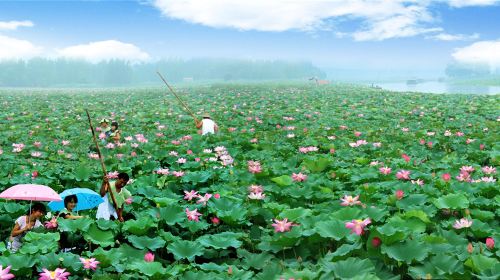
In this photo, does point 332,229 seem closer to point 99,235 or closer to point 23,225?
point 99,235

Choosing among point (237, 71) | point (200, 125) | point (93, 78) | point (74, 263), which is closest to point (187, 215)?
point (74, 263)

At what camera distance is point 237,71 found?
141 meters

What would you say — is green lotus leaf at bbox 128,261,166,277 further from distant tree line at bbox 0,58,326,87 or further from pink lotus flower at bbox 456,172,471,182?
→ distant tree line at bbox 0,58,326,87

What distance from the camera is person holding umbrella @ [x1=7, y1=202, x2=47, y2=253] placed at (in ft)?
14.4

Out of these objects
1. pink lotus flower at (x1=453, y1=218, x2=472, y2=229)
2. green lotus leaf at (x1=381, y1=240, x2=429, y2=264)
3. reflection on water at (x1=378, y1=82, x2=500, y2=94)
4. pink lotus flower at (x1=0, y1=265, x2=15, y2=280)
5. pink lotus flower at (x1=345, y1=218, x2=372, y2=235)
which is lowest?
reflection on water at (x1=378, y1=82, x2=500, y2=94)

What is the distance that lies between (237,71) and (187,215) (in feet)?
454

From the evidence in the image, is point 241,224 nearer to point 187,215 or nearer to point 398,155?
point 187,215

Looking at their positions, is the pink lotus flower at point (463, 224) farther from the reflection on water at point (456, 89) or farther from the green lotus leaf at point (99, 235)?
the reflection on water at point (456, 89)

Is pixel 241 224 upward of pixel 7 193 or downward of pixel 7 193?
downward

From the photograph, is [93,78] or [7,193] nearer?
[7,193]

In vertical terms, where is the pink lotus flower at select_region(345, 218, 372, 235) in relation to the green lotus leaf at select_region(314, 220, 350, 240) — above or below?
above

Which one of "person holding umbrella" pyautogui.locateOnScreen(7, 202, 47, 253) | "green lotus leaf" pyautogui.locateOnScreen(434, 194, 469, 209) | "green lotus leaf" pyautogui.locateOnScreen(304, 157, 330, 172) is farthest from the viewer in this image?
"green lotus leaf" pyautogui.locateOnScreen(304, 157, 330, 172)

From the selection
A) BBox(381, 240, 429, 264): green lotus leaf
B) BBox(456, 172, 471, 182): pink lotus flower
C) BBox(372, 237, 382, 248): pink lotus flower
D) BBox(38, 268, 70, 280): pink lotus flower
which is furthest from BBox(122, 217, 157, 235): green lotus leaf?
BBox(456, 172, 471, 182): pink lotus flower

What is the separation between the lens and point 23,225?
A: 456 cm
